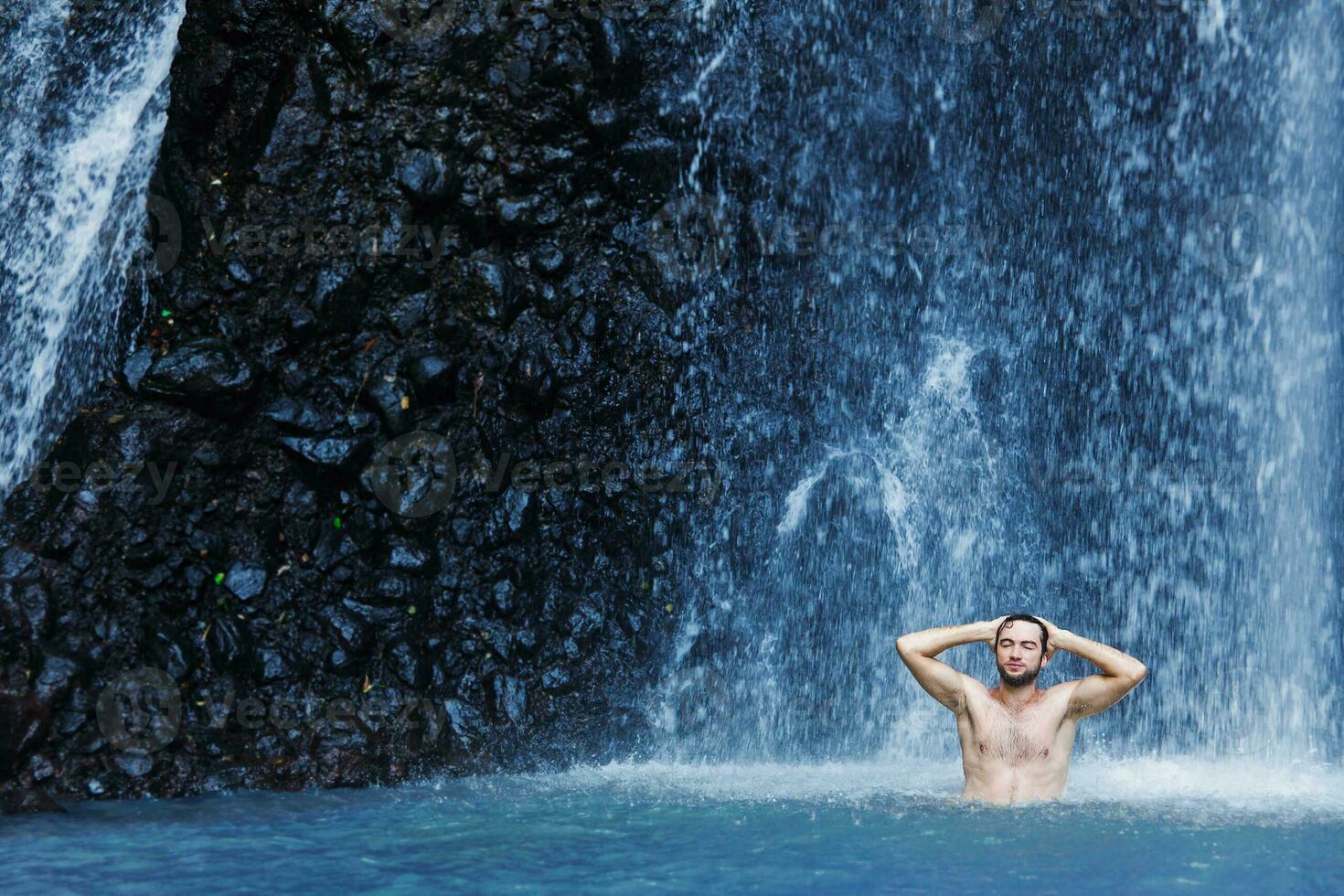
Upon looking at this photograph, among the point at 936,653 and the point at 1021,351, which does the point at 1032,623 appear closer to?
the point at 936,653

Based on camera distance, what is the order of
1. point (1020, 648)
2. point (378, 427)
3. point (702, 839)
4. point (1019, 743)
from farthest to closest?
point (378, 427)
point (1019, 743)
point (1020, 648)
point (702, 839)

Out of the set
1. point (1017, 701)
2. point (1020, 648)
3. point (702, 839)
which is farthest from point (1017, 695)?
point (702, 839)

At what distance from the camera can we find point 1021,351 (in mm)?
10453

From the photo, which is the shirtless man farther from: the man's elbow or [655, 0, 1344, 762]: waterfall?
[655, 0, 1344, 762]: waterfall

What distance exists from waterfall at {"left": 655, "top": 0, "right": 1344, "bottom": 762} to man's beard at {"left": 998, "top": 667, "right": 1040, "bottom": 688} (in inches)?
131

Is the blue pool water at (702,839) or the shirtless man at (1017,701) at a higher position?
the shirtless man at (1017,701)

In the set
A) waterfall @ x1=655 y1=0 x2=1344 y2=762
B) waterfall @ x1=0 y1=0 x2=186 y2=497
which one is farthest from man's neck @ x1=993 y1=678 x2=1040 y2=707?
waterfall @ x1=0 y1=0 x2=186 y2=497

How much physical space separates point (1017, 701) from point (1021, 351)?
182 inches

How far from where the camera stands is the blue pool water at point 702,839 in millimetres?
5375

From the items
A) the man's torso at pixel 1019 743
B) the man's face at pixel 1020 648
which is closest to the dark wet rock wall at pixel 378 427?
the man's torso at pixel 1019 743

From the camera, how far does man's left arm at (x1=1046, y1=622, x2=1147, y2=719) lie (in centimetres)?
630

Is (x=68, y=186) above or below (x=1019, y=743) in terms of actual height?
above

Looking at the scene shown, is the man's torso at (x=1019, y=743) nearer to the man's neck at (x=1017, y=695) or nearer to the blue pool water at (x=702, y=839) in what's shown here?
the man's neck at (x=1017, y=695)

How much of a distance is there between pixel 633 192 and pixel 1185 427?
→ 4956mm
